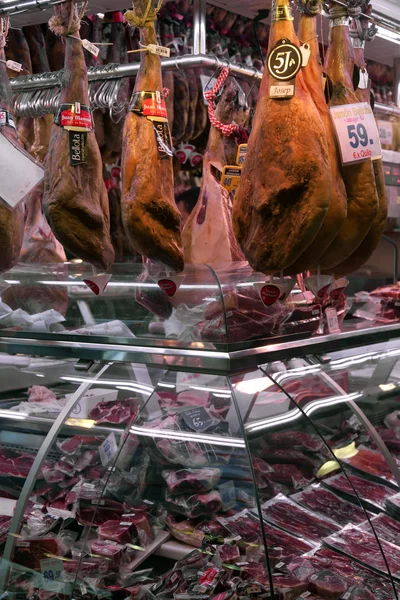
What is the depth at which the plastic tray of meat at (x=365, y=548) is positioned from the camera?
2.63 m

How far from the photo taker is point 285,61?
2100 mm

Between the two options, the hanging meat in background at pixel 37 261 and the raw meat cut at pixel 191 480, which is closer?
the raw meat cut at pixel 191 480

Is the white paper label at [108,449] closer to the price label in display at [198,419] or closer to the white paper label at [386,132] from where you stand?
the price label in display at [198,419]

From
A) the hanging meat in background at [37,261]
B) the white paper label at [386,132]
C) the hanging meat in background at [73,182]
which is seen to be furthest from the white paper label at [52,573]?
the white paper label at [386,132]

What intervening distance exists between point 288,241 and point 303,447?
0.97 metres

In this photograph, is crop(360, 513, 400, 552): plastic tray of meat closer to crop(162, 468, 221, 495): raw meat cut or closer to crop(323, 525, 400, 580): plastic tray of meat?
crop(323, 525, 400, 580): plastic tray of meat

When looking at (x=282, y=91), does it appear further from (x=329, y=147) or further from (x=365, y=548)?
(x=365, y=548)

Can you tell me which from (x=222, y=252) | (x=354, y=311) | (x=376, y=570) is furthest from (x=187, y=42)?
(x=376, y=570)

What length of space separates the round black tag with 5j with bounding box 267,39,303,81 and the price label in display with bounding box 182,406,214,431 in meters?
1.23

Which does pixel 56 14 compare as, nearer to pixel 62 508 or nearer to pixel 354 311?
pixel 62 508

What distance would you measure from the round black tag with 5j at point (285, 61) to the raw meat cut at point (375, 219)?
39 cm

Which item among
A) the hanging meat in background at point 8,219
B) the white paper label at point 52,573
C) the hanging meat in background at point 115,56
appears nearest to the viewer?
the hanging meat in background at point 8,219

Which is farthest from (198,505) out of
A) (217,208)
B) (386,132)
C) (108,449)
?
(386,132)

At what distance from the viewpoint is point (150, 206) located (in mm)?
2320
